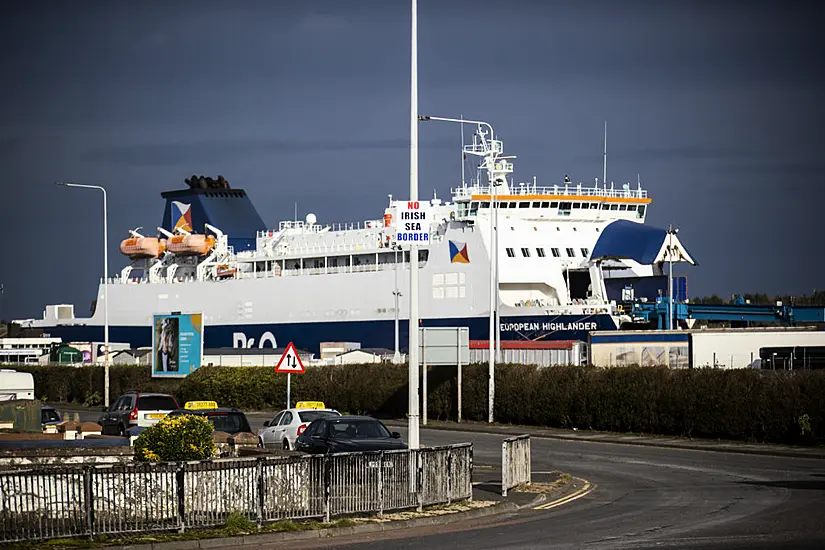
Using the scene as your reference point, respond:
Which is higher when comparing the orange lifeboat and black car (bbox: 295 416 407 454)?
the orange lifeboat

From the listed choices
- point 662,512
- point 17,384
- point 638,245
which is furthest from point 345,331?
point 662,512

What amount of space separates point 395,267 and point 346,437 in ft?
152

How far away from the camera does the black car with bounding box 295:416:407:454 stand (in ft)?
70.8

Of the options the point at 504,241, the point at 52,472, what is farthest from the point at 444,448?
the point at 504,241

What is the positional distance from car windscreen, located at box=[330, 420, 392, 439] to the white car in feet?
11.8

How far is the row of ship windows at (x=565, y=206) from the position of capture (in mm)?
66688

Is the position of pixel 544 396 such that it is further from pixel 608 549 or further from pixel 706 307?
pixel 608 549

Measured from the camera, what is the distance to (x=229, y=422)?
2742 centimetres

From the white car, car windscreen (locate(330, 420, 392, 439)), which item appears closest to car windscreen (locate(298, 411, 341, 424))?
the white car

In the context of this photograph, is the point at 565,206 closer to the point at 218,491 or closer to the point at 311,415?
the point at 311,415

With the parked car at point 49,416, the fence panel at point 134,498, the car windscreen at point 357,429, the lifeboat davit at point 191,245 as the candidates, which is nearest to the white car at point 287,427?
the car windscreen at point 357,429

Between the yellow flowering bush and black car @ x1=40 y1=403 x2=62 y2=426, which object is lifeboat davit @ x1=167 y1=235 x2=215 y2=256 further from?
the yellow flowering bush

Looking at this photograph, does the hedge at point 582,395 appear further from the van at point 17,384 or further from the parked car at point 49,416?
the van at point 17,384

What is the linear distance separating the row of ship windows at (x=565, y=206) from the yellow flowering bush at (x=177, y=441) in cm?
5008
